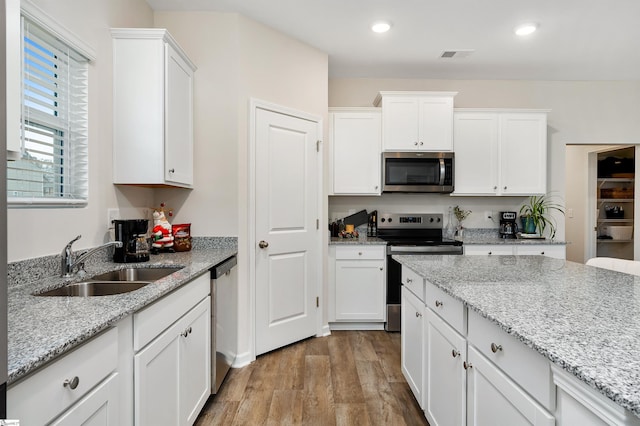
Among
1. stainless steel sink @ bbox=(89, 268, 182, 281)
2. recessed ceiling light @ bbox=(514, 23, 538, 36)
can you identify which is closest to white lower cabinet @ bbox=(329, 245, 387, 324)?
stainless steel sink @ bbox=(89, 268, 182, 281)

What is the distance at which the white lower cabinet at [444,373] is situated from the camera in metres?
1.32

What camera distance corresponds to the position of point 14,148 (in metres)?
0.71

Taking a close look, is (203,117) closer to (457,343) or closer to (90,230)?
(90,230)

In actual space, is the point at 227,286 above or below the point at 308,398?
above

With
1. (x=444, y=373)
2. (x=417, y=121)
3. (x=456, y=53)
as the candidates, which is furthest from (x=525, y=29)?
(x=444, y=373)

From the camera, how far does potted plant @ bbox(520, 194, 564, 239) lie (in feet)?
12.3

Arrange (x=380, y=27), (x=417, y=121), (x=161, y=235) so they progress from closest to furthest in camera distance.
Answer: (x=161, y=235), (x=380, y=27), (x=417, y=121)

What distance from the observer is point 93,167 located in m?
1.89

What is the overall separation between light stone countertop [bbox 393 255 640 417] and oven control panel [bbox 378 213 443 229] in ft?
6.28

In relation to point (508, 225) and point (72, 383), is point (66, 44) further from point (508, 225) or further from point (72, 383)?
point (508, 225)

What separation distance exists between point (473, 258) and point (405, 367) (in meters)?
0.83

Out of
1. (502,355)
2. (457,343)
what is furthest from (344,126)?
(502,355)

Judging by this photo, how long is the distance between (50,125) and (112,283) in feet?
2.74

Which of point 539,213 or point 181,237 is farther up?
point 539,213
